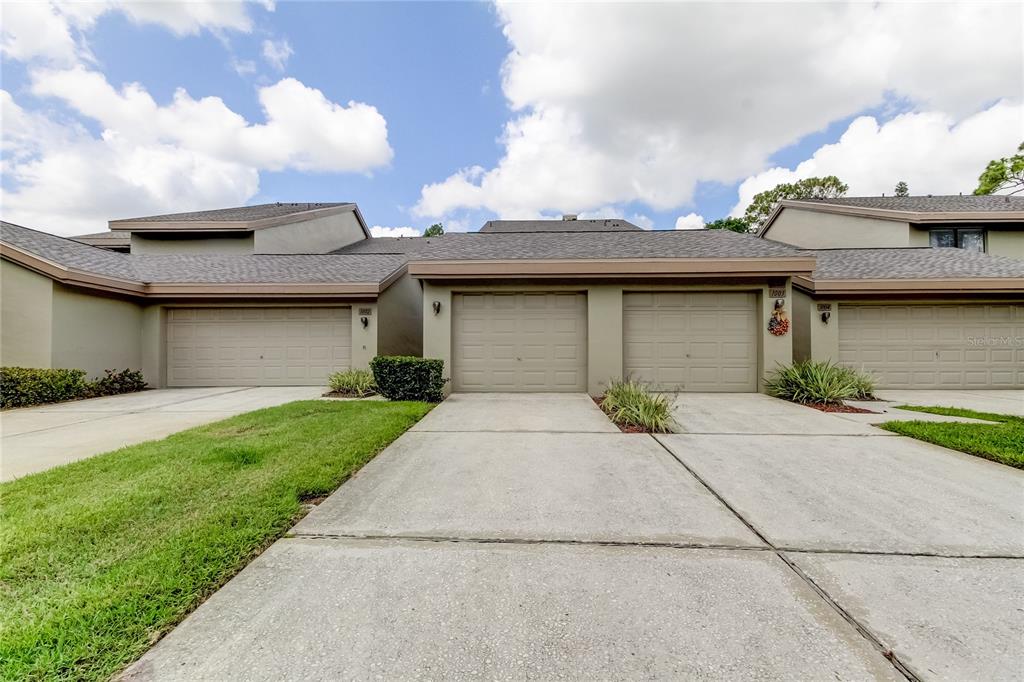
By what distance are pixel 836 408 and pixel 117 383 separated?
15.3 m

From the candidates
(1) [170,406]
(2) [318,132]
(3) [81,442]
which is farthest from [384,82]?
(3) [81,442]

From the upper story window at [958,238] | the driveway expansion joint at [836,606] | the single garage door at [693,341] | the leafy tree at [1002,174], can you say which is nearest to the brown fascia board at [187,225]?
the single garage door at [693,341]

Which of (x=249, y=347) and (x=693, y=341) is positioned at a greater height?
(x=693, y=341)

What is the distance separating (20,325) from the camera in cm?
817

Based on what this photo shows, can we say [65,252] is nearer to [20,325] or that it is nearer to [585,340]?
[20,325]

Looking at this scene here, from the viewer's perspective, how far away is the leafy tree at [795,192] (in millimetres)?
25312

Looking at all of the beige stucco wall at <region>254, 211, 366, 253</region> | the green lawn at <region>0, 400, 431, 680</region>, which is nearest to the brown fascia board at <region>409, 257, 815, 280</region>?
the green lawn at <region>0, 400, 431, 680</region>

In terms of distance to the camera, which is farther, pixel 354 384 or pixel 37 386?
pixel 354 384

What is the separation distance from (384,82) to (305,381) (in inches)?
427

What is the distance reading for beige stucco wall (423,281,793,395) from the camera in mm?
8586

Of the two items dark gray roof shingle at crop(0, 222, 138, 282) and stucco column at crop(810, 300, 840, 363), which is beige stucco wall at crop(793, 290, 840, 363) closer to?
stucco column at crop(810, 300, 840, 363)

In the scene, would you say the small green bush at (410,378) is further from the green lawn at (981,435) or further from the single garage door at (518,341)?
the green lawn at (981,435)

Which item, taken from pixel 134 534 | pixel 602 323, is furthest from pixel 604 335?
pixel 134 534

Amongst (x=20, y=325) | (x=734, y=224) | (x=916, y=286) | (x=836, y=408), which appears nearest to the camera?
(x=836, y=408)
